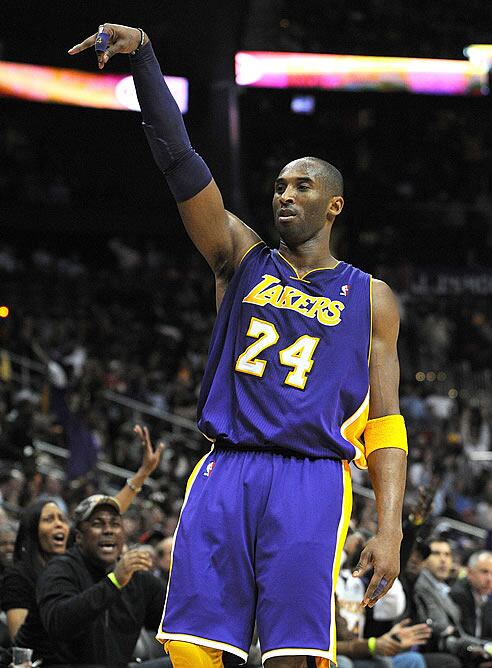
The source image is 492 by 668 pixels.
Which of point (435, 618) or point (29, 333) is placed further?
point (29, 333)

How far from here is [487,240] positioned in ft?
77.3

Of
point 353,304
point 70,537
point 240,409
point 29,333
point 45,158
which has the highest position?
point 45,158

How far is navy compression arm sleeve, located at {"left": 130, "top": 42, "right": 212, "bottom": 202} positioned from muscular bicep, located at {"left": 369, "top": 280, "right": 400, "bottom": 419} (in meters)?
0.67

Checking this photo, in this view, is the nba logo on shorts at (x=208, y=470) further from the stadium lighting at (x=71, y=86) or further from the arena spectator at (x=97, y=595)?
the stadium lighting at (x=71, y=86)

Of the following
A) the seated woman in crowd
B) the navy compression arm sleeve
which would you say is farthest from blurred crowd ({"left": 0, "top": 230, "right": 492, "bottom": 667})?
the navy compression arm sleeve

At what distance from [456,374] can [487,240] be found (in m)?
4.55

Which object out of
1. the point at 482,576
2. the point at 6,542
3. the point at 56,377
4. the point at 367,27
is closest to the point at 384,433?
the point at 6,542

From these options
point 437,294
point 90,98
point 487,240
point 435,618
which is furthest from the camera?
point 487,240

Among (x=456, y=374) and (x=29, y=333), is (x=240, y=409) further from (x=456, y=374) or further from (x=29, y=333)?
(x=456, y=374)

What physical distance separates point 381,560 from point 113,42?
167 centimetres

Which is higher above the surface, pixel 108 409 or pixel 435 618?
pixel 108 409

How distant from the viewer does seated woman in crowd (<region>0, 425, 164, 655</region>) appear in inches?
230

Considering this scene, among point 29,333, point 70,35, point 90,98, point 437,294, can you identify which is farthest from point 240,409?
point 437,294

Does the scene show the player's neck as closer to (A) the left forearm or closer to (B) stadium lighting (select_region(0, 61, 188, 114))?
(A) the left forearm
